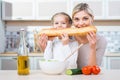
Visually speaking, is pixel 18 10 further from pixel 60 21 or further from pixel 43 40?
pixel 43 40

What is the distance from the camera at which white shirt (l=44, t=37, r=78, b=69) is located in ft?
4.65

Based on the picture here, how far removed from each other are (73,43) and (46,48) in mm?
162

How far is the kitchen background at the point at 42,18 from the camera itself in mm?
3898

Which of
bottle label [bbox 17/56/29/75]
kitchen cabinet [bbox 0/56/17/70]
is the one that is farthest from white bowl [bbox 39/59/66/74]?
kitchen cabinet [bbox 0/56/17/70]

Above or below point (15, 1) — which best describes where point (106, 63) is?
below

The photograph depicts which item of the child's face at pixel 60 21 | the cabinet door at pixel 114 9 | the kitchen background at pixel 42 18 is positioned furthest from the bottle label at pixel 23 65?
the cabinet door at pixel 114 9

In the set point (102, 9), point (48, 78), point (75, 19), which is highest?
point (102, 9)

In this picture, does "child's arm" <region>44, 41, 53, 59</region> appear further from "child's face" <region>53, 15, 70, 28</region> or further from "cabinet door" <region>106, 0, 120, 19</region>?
"cabinet door" <region>106, 0, 120, 19</region>

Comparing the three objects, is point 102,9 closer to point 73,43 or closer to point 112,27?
point 112,27

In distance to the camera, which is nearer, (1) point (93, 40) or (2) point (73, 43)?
(1) point (93, 40)

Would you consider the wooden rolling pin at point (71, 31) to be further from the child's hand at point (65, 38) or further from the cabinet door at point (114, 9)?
the cabinet door at point (114, 9)

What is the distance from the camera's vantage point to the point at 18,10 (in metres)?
3.99

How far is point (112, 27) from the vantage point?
413 cm

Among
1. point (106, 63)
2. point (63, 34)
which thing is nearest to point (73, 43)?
point (63, 34)
